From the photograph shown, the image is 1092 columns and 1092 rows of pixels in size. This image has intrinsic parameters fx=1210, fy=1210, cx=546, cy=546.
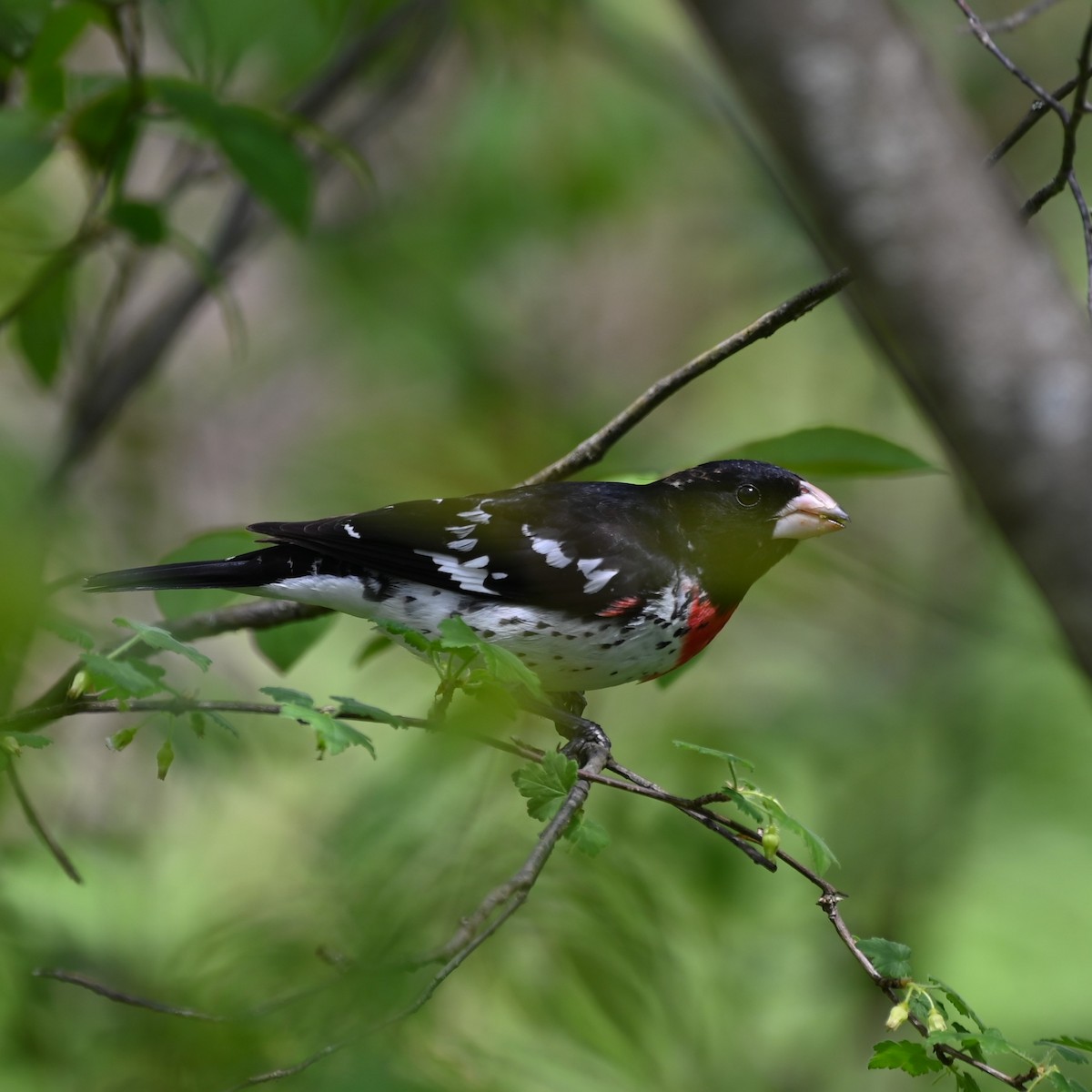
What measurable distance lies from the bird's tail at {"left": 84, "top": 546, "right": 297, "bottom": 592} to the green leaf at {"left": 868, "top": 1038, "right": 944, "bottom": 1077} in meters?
1.28

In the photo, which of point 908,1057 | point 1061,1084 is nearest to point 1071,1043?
point 1061,1084

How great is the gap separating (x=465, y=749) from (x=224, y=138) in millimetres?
1211

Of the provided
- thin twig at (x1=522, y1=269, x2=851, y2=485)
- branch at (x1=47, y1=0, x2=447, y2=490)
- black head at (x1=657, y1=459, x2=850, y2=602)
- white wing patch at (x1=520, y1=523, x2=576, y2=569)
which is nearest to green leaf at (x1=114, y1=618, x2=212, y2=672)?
thin twig at (x1=522, y1=269, x2=851, y2=485)

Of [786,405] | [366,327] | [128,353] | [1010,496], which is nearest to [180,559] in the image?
[1010,496]

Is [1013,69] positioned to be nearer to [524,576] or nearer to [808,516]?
[808,516]

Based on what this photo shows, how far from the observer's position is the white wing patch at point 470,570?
2.23m

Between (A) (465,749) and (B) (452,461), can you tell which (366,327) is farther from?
(A) (465,749)

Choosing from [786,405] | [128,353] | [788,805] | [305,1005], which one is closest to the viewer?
[305,1005]

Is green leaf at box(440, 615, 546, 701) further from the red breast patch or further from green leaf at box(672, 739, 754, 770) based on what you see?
the red breast patch

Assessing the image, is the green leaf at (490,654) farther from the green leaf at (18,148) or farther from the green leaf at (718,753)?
the green leaf at (18,148)

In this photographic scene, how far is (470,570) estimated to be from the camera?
2230mm

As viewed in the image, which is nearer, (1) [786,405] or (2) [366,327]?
(2) [366,327]

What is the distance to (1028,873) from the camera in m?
4.94

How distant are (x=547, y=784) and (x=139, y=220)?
61.3 inches
